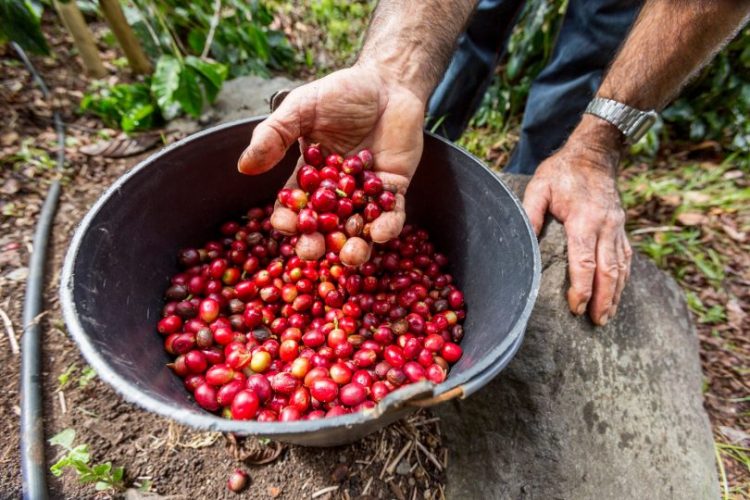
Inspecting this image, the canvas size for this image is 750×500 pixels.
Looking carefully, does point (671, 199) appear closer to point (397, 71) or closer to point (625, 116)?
point (625, 116)

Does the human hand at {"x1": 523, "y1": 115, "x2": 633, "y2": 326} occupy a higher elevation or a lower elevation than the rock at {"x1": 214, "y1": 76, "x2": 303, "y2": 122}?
higher

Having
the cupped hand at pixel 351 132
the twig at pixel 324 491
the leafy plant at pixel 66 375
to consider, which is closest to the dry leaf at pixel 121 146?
the leafy plant at pixel 66 375

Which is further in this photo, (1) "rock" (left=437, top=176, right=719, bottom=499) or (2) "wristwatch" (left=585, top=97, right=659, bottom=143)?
(2) "wristwatch" (left=585, top=97, right=659, bottom=143)

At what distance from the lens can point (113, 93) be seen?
347cm

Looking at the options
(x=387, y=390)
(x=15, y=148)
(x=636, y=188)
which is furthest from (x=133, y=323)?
(x=636, y=188)

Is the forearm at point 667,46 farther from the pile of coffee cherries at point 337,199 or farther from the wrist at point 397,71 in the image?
the pile of coffee cherries at point 337,199

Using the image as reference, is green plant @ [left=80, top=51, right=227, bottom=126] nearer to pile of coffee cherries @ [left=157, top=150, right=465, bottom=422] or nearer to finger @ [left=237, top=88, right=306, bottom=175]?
pile of coffee cherries @ [left=157, top=150, right=465, bottom=422]

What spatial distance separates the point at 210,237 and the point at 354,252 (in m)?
0.93

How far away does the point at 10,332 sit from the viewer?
2383 mm

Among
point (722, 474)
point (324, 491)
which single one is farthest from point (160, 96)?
point (722, 474)

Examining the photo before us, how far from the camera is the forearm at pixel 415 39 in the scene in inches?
87.6

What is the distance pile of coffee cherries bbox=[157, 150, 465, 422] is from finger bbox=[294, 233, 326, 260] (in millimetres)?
84

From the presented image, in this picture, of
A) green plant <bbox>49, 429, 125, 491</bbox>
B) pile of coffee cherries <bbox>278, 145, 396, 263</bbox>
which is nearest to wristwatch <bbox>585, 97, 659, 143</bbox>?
pile of coffee cherries <bbox>278, 145, 396, 263</bbox>

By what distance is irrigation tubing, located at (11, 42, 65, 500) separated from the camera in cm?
189
